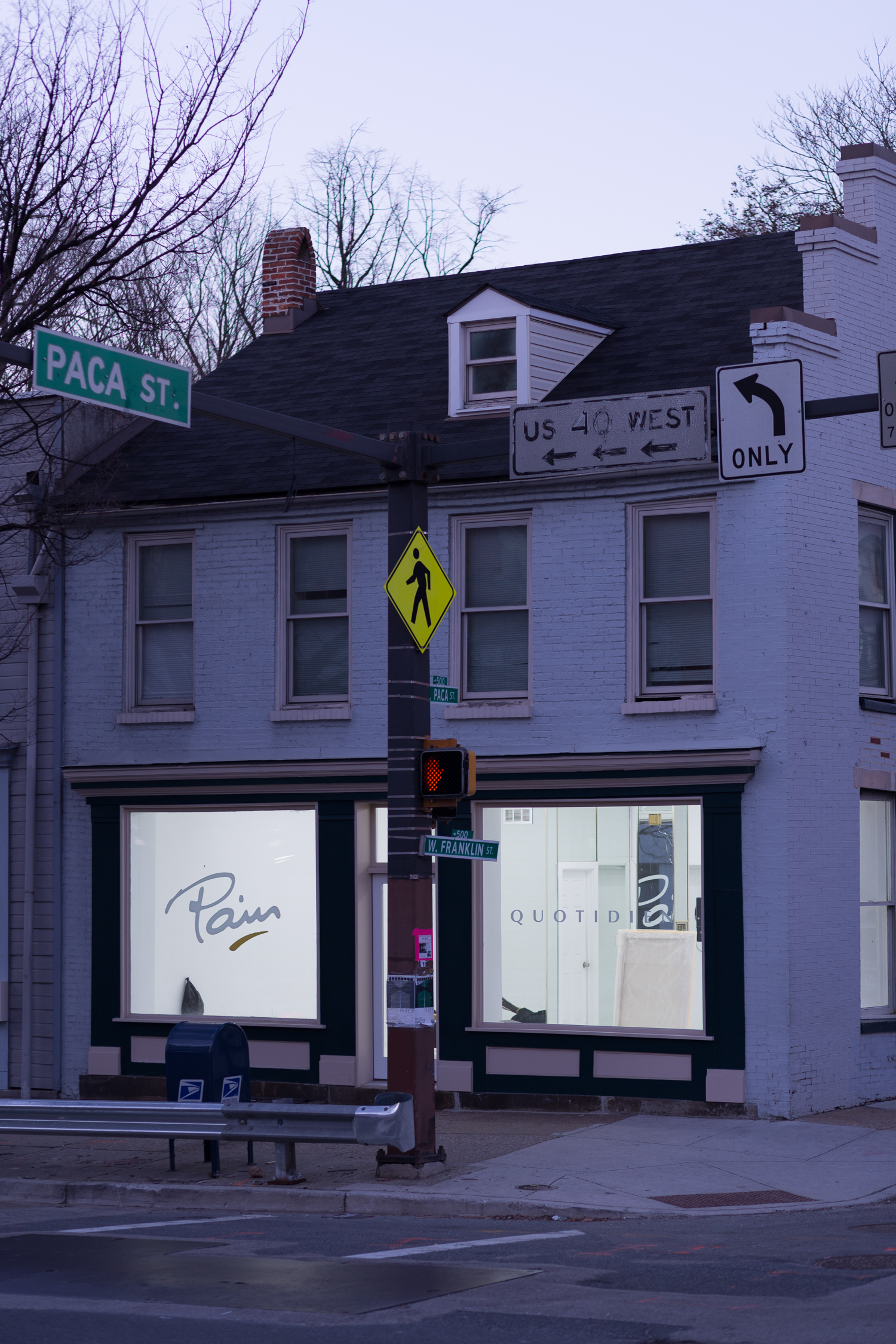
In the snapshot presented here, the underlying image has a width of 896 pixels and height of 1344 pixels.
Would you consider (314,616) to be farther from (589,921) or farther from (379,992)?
(589,921)

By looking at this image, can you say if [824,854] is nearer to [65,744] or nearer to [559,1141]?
[559,1141]

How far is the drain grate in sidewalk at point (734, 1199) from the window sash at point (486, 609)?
621cm

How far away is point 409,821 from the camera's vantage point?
13203mm

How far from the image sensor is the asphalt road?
7840 millimetres

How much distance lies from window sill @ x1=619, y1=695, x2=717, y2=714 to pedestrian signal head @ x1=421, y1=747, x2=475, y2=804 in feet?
13.1

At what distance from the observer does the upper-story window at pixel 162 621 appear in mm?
19031

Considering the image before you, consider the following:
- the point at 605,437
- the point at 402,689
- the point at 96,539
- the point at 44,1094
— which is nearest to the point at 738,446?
the point at 605,437

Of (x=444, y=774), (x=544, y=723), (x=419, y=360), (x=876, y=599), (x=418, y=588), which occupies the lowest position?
(x=444, y=774)

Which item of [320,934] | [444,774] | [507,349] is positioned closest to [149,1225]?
[444,774]

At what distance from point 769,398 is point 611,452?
1.16 metres

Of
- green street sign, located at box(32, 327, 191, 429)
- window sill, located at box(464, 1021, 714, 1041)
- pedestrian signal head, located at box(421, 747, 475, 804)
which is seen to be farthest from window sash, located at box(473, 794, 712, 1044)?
green street sign, located at box(32, 327, 191, 429)

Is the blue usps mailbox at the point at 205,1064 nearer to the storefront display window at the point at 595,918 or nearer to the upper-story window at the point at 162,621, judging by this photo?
the storefront display window at the point at 595,918

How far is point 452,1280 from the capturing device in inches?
357

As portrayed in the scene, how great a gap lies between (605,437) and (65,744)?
9.37m
